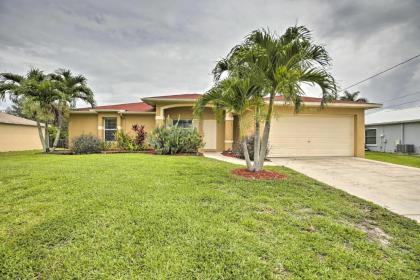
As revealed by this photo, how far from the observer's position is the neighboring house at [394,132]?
1790 cm

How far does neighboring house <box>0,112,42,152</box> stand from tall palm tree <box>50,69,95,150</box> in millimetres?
7545

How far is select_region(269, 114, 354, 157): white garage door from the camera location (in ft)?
39.8

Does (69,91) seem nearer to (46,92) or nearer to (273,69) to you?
(46,92)

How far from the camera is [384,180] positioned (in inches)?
260

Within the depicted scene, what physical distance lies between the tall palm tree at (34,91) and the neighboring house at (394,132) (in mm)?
27400

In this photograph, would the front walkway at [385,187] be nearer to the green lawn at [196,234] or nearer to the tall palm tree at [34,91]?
the green lawn at [196,234]

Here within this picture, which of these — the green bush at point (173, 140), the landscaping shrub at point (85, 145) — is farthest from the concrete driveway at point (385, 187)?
the landscaping shrub at point (85, 145)

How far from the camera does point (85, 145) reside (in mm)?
12734

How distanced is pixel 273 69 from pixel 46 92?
45.9ft

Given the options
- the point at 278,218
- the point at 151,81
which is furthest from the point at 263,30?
the point at 151,81

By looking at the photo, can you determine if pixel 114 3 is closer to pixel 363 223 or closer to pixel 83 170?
pixel 83 170

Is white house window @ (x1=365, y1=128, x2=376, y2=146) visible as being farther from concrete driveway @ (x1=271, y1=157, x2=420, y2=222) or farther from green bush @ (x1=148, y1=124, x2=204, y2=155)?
green bush @ (x1=148, y1=124, x2=204, y2=155)

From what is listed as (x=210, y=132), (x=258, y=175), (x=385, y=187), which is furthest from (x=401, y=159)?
(x=258, y=175)

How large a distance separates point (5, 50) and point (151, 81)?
10884 millimetres
